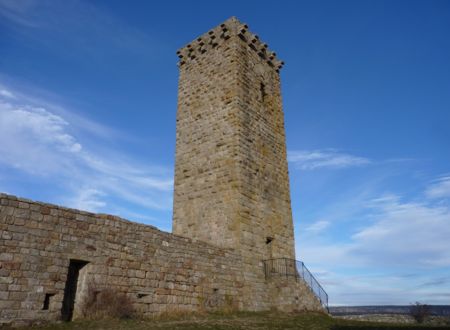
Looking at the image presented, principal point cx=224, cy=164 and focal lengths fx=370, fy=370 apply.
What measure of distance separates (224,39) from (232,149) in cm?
518

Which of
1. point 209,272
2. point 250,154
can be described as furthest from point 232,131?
point 209,272

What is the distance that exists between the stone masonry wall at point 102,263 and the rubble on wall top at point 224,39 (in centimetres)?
897

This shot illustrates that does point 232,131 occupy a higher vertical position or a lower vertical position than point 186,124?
lower

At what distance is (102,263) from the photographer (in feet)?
27.7

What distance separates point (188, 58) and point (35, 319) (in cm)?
1286

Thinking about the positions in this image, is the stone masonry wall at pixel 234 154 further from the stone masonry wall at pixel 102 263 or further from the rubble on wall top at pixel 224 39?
the stone masonry wall at pixel 102 263

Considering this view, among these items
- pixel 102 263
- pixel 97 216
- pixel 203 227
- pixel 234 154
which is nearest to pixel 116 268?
pixel 102 263

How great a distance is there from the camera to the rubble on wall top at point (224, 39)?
15422 mm

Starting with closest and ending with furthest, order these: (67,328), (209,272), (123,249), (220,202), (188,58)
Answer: (67,328) < (123,249) < (209,272) < (220,202) < (188,58)

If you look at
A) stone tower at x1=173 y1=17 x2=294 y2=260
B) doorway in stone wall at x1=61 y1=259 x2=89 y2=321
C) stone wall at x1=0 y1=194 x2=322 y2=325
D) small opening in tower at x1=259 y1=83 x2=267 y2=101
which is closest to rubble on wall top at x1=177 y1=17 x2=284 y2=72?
stone tower at x1=173 y1=17 x2=294 y2=260

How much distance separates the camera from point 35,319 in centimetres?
702

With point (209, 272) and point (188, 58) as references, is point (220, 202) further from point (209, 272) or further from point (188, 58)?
point (188, 58)

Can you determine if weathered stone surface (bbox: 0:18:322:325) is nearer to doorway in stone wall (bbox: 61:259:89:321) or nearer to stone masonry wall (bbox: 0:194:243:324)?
stone masonry wall (bbox: 0:194:243:324)

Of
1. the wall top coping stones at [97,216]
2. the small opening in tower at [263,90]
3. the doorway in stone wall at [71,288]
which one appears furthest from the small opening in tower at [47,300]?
the small opening in tower at [263,90]
